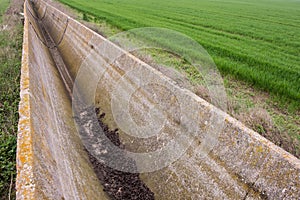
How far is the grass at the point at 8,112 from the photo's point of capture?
3465 millimetres

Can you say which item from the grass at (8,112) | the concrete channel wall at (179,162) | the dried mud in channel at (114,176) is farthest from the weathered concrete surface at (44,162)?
the grass at (8,112)

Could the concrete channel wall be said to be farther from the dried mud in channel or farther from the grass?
the grass

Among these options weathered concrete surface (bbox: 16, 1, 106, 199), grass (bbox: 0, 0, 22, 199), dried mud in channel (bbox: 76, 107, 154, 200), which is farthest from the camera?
dried mud in channel (bbox: 76, 107, 154, 200)

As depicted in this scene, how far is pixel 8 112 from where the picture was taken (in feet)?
17.4

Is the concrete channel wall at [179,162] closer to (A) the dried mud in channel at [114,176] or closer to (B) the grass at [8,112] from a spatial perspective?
(A) the dried mud in channel at [114,176]

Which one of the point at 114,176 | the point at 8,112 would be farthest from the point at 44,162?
the point at 8,112

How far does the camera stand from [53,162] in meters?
3.42

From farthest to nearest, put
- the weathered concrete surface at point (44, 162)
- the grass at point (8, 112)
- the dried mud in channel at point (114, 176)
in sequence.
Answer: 1. the dried mud in channel at point (114, 176)
2. the grass at point (8, 112)
3. the weathered concrete surface at point (44, 162)

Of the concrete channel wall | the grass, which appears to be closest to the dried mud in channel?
the concrete channel wall

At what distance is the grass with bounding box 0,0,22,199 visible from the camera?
3465 millimetres

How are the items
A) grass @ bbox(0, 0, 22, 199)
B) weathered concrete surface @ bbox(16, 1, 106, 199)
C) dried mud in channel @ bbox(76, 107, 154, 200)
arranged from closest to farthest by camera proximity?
1. weathered concrete surface @ bbox(16, 1, 106, 199)
2. grass @ bbox(0, 0, 22, 199)
3. dried mud in channel @ bbox(76, 107, 154, 200)

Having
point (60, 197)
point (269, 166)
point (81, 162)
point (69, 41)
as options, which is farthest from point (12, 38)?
point (269, 166)

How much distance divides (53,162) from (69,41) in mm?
9701

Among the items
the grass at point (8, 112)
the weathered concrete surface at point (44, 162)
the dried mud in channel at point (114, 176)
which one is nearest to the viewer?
the weathered concrete surface at point (44, 162)
